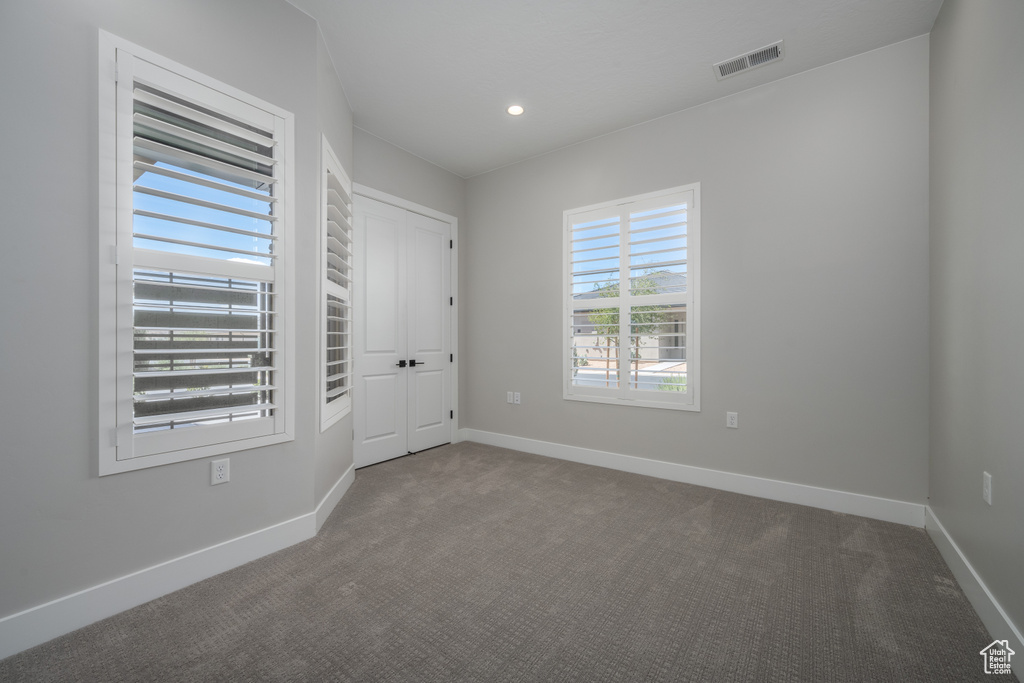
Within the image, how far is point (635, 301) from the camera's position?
11.8 feet

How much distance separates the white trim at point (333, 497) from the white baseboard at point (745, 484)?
1665 mm

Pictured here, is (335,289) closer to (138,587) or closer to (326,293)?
(326,293)

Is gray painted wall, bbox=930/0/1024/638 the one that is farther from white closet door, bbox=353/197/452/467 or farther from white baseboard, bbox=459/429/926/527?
white closet door, bbox=353/197/452/467

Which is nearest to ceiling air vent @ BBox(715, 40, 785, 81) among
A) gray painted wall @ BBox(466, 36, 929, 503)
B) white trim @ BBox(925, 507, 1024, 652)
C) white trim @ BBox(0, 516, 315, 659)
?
gray painted wall @ BBox(466, 36, 929, 503)

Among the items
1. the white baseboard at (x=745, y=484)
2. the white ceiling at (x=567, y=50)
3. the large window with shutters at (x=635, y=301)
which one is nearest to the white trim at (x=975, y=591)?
the white baseboard at (x=745, y=484)

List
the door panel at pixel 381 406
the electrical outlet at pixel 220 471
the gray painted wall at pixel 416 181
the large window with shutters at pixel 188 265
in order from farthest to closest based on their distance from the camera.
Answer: the door panel at pixel 381 406
the gray painted wall at pixel 416 181
the electrical outlet at pixel 220 471
the large window with shutters at pixel 188 265

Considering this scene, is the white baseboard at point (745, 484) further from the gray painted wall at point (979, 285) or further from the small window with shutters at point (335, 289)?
the small window with shutters at point (335, 289)

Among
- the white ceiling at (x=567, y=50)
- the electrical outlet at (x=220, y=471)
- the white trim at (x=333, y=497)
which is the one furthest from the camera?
the white trim at (x=333, y=497)

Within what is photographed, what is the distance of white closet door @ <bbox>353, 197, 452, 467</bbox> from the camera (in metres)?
3.77

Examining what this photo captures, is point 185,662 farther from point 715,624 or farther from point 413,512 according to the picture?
point 715,624

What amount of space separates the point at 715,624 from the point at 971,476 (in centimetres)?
135

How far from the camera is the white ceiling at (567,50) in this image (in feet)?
7.75

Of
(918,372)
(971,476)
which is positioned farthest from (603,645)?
(918,372)

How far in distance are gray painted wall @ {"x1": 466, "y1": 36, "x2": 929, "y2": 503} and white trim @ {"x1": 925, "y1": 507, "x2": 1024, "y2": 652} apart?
0.40m
